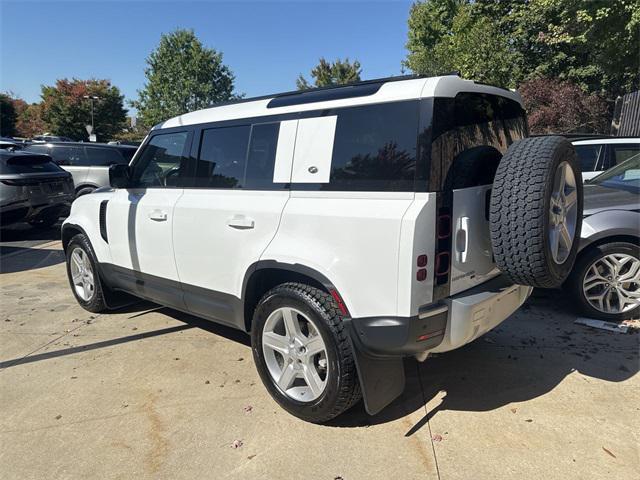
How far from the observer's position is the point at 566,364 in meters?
3.55

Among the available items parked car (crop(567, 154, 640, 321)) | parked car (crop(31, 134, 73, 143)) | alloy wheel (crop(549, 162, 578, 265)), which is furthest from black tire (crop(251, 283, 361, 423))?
parked car (crop(31, 134, 73, 143))

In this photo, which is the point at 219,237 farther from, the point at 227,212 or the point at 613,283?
the point at 613,283

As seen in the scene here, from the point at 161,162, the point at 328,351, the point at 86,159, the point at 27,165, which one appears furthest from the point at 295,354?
the point at 86,159

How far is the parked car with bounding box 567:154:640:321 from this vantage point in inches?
161

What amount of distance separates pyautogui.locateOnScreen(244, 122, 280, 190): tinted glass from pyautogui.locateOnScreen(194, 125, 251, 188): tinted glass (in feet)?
0.23

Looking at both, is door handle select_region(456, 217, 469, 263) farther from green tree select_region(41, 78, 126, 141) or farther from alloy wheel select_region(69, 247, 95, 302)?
green tree select_region(41, 78, 126, 141)

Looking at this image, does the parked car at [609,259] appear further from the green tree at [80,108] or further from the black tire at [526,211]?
the green tree at [80,108]

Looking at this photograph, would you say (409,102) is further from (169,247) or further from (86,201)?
(86,201)

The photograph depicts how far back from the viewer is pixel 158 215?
3740 millimetres

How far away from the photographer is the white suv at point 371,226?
93.0 inches

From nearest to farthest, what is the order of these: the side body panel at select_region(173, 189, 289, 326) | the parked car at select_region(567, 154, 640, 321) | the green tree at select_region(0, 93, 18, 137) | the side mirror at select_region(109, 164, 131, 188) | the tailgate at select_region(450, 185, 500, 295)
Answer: the tailgate at select_region(450, 185, 500, 295)
the side body panel at select_region(173, 189, 289, 326)
the parked car at select_region(567, 154, 640, 321)
the side mirror at select_region(109, 164, 131, 188)
the green tree at select_region(0, 93, 18, 137)

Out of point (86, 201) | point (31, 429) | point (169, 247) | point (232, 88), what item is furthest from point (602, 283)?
point (232, 88)

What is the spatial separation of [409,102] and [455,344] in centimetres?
136

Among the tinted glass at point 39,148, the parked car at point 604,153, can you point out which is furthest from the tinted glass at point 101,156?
the parked car at point 604,153
